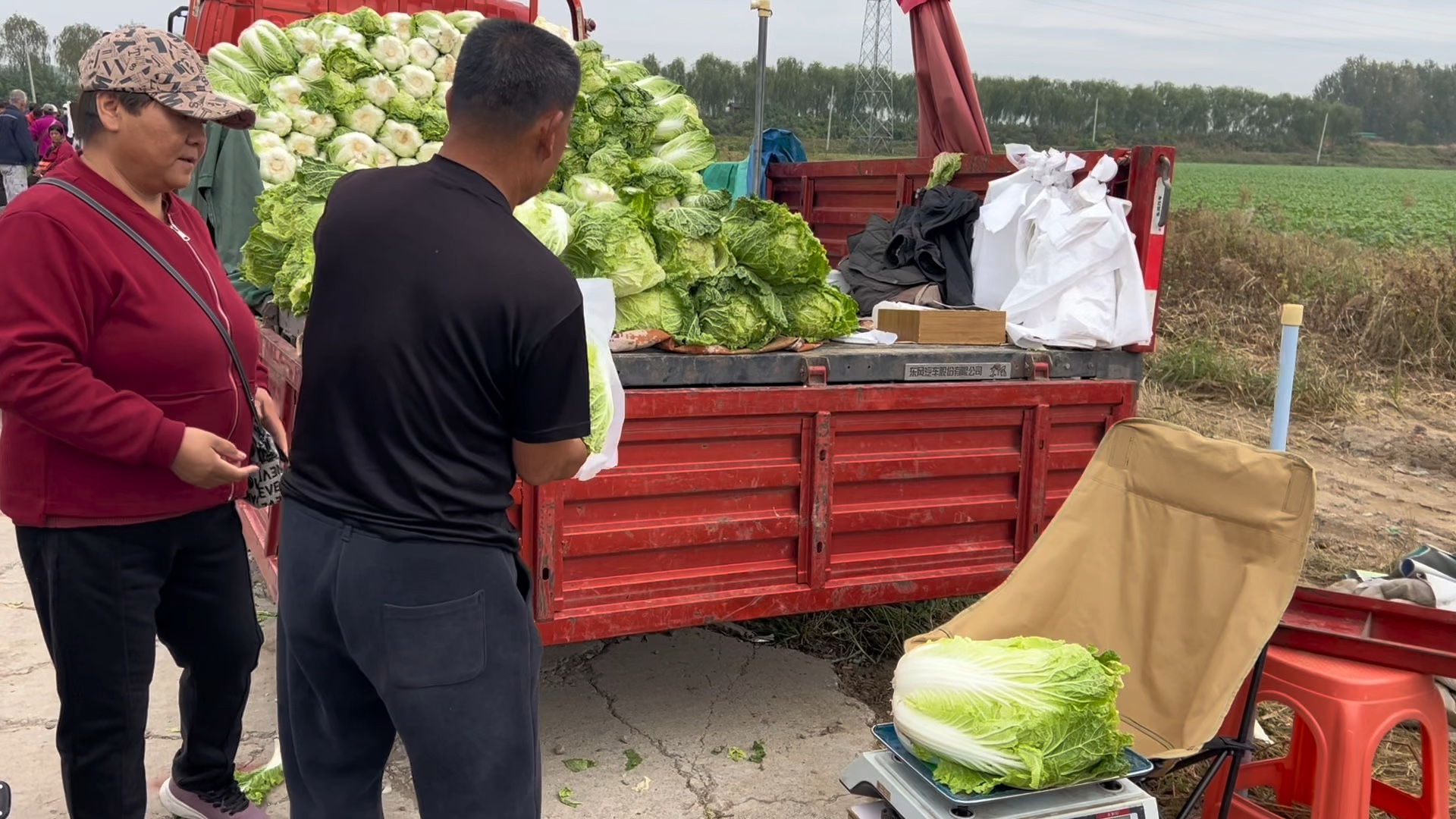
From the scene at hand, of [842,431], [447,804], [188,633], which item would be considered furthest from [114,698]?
[842,431]

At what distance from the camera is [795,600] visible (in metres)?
3.49

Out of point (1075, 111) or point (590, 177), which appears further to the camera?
point (1075, 111)

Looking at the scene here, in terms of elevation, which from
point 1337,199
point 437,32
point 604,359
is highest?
point 1337,199

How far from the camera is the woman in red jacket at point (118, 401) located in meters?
2.18

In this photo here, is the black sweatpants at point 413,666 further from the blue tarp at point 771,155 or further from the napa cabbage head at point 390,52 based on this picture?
the blue tarp at point 771,155

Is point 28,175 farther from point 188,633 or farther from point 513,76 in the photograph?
point 513,76

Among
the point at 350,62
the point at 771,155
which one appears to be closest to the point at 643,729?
the point at 350,62

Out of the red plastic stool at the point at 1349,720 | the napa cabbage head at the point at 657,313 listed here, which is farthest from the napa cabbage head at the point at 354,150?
the red plastic stool at the point at 1349,720

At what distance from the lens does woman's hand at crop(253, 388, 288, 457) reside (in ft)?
9.00

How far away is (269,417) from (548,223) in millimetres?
1035

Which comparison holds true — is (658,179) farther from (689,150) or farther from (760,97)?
(760,97)

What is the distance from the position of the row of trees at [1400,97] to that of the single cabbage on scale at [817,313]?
84.1 metres

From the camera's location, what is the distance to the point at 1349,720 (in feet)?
9.13

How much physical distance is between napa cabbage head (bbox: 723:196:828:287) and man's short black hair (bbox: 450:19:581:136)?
1.88m
